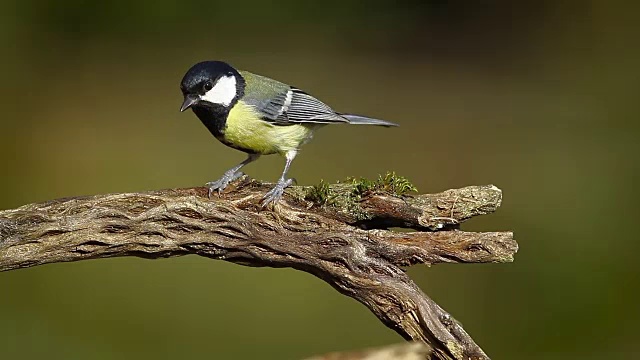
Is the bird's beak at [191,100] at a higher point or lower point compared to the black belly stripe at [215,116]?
higher

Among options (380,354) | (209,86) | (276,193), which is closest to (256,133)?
(209,86)

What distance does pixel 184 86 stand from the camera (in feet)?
4.46

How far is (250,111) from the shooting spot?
1.46m

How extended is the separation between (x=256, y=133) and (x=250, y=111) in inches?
1.7

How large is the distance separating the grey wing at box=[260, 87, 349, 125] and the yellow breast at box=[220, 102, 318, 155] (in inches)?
0.7

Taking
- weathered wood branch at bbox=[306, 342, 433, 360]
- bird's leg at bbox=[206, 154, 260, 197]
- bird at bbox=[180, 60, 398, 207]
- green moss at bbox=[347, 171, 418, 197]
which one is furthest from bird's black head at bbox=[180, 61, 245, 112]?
weathered wood branch at bbox=[306, 342, 433, 360]

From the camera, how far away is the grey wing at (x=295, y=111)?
1480mm

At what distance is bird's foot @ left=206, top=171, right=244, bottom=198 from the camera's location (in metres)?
1.24

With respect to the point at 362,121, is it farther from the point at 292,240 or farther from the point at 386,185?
the point at 292,240

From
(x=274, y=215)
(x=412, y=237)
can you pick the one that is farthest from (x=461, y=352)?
(x=274, y=215)

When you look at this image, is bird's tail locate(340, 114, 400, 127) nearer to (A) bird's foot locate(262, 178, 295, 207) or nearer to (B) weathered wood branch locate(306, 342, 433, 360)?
(A) bird's foot locate(262, 178, 295, 207)

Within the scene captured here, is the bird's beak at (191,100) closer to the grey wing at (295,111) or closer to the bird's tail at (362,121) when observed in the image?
the grey wing at (295,111)

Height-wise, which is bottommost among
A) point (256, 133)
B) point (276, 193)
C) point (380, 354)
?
point (380, 354)

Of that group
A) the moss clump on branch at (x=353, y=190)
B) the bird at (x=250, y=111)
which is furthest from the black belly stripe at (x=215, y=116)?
the moss clump on branch at (x=353, y=190)
